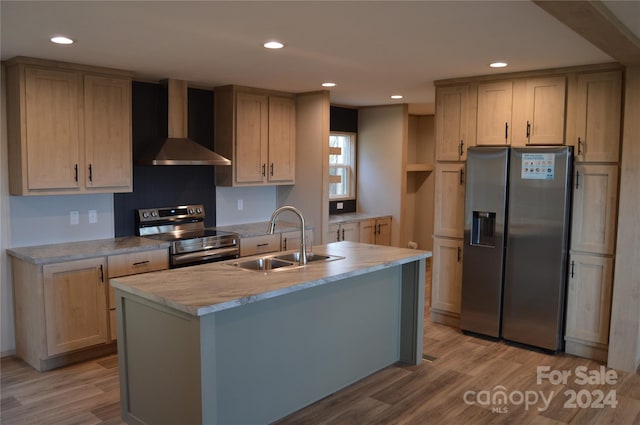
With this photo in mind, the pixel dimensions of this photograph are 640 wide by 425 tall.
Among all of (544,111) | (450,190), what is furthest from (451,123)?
(544,111)

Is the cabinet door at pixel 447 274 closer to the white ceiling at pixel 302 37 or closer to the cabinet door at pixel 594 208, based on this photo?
the cabinet door at pixel 594 208

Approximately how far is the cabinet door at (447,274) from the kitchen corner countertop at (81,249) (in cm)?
249

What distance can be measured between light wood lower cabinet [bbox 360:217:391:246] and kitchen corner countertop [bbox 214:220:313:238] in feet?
3.50

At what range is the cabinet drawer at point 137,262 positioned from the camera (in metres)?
4.14

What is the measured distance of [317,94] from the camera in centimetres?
567

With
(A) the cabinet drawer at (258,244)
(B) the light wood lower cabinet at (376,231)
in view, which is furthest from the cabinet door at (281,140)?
(B) the light wood lower cabinet at (376,231)

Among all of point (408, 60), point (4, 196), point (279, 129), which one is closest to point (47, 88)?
point (4, 196)

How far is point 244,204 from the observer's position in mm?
5918

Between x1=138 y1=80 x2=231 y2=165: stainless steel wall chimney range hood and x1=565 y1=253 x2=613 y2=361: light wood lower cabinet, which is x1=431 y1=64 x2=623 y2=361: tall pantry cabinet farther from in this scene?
x1=138 y1=80 x2=231 y2=165: stainless steel wall chimney range hood

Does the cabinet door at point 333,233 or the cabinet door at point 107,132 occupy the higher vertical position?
the cabinet door at point 107,132

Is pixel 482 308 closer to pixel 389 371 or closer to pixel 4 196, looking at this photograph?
pixel 389 371

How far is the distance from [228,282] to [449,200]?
2642mm

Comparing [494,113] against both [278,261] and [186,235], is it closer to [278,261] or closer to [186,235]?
[278,261]

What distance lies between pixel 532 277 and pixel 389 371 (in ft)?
4.73
